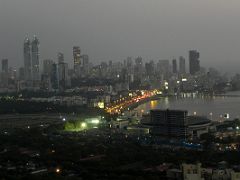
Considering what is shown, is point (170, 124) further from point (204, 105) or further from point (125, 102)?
point (125, 102)

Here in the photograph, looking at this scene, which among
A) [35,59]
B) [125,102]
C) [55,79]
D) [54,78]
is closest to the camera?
[125,102]

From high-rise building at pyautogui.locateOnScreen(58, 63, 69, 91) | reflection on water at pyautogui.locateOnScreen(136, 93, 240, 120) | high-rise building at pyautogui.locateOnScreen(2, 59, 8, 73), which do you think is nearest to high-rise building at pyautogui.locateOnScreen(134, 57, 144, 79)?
high-rise building at pyautogui.locateOnScreen(58, 63, 69, 91)

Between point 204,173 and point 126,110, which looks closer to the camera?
point 204,173

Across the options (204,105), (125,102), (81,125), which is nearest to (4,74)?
(125,102)

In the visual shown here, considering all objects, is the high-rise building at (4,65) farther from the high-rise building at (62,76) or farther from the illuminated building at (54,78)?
Result: the illuminated building at (54,78)

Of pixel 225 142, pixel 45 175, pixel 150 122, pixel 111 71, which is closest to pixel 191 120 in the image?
pixel 150 122

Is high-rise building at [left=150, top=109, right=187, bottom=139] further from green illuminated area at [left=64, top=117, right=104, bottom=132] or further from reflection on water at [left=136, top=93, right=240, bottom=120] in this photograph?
reflection on water at [left=136, top=93, right=240, bottom=120]

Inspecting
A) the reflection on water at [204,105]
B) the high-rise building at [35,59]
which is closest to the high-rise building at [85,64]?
the high-rise building at [35,59]

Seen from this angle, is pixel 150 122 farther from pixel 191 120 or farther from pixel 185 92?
pixel 185 92
